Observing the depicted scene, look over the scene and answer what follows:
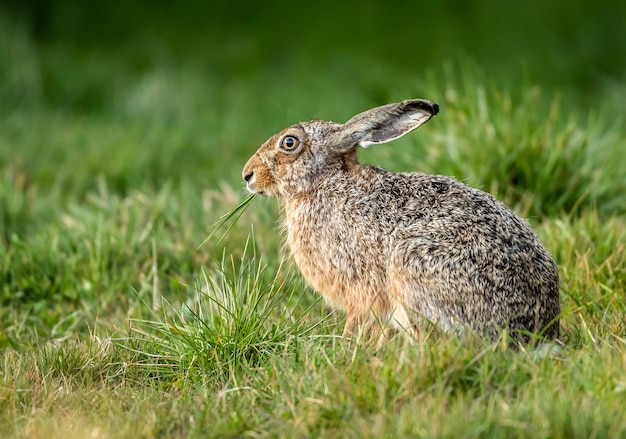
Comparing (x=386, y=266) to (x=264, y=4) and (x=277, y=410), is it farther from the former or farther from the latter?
(x=264, y=4)

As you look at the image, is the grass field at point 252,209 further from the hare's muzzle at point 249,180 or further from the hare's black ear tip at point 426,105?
the hare's black ear tip at point 426,105

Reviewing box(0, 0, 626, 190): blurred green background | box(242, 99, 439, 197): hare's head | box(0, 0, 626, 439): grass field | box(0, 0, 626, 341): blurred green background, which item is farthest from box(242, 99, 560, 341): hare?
box(0, 0, 626, 190): blurred green background

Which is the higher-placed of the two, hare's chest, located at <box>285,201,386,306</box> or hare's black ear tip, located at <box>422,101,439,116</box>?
hare's black ear tip, located at <box>422,101,439,116</box>

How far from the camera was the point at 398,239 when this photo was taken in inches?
197

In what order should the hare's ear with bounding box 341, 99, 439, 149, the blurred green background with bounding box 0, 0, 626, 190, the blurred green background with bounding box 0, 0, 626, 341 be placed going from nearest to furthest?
the hare's ear with bounding box 341, 99, 439, 149, the blurred green background with bounding box 0, 0, 626, 341, the blurred green background with bounding box 0, 0, 626, 190

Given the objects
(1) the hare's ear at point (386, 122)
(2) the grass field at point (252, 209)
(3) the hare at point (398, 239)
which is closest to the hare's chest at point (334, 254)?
(3) the hare at point (398, 239)

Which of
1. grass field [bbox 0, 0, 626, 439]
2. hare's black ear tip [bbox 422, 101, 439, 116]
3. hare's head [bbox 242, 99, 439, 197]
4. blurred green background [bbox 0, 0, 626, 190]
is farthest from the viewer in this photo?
blurred green background [bbox 0, 0, 626, 190]

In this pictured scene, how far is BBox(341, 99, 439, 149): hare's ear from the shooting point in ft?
17.7

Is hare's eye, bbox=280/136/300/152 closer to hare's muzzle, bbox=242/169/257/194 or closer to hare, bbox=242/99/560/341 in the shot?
hare, bbox=242/99/560/341

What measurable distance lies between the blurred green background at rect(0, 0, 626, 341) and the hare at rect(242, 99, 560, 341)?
88cm

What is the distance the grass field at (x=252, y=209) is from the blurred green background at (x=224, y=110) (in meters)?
0.03

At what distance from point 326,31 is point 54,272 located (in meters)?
7.33

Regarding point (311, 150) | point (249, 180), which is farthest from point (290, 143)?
point (249, 180)

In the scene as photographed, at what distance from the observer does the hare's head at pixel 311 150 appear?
5578 millimetres
